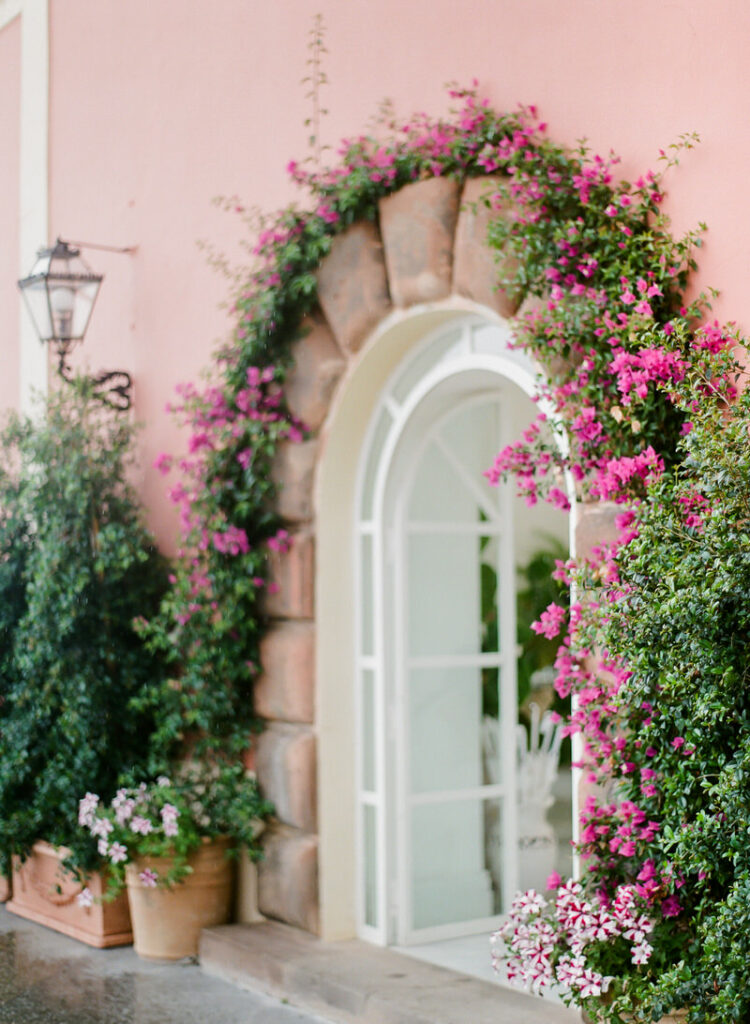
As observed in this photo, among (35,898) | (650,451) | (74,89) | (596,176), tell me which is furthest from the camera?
(74,89)

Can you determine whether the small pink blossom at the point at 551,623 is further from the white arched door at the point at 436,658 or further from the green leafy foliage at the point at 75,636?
the green leafy foliage at the point at 75,636

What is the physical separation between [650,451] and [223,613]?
7.40 feet

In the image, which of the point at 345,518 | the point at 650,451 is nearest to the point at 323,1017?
the point at 345,518

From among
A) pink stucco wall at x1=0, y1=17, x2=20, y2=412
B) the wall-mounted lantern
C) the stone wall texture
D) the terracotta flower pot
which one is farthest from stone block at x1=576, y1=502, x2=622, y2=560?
pink stucco wall at x1=0, y1=17, x2=20, y2=412

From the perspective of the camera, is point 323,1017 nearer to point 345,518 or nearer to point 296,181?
point 345,518

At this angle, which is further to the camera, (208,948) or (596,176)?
(208,948)

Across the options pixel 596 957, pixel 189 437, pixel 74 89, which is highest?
pixel 74 89

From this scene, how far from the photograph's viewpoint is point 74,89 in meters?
6.99

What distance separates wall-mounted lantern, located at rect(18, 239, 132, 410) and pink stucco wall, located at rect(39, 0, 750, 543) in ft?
0.89

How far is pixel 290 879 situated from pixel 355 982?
687mm

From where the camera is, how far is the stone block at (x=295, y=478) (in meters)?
5.10

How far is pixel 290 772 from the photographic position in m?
5.08

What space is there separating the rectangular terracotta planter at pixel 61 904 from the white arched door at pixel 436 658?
3.70 feet

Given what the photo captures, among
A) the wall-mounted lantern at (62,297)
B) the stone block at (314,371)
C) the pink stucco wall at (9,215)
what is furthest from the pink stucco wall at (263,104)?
the stone block at (314,371)
